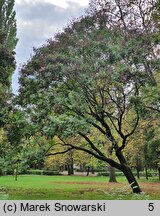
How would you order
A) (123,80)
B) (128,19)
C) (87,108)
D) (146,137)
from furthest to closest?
(146,137), (128,19), (87,108), (123,80)

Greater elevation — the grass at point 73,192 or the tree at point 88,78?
the tree at point 88,78

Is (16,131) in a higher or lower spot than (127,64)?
lower

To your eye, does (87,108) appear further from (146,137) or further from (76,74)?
(146,137)

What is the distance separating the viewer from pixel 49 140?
17859 mm

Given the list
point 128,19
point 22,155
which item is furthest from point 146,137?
point 22,155

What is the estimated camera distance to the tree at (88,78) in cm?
1708

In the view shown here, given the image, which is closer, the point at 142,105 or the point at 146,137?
the point at 142,105

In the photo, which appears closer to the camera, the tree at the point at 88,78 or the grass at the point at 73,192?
the grass at the point at 73,192

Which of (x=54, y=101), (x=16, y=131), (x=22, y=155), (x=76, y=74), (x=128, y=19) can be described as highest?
(x=128, y=19)

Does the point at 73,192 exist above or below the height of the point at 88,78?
below

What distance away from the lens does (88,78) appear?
17031mm

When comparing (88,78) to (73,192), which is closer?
(88,78)

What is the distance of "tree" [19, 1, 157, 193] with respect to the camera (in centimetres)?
1708

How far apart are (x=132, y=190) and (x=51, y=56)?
7112mm
